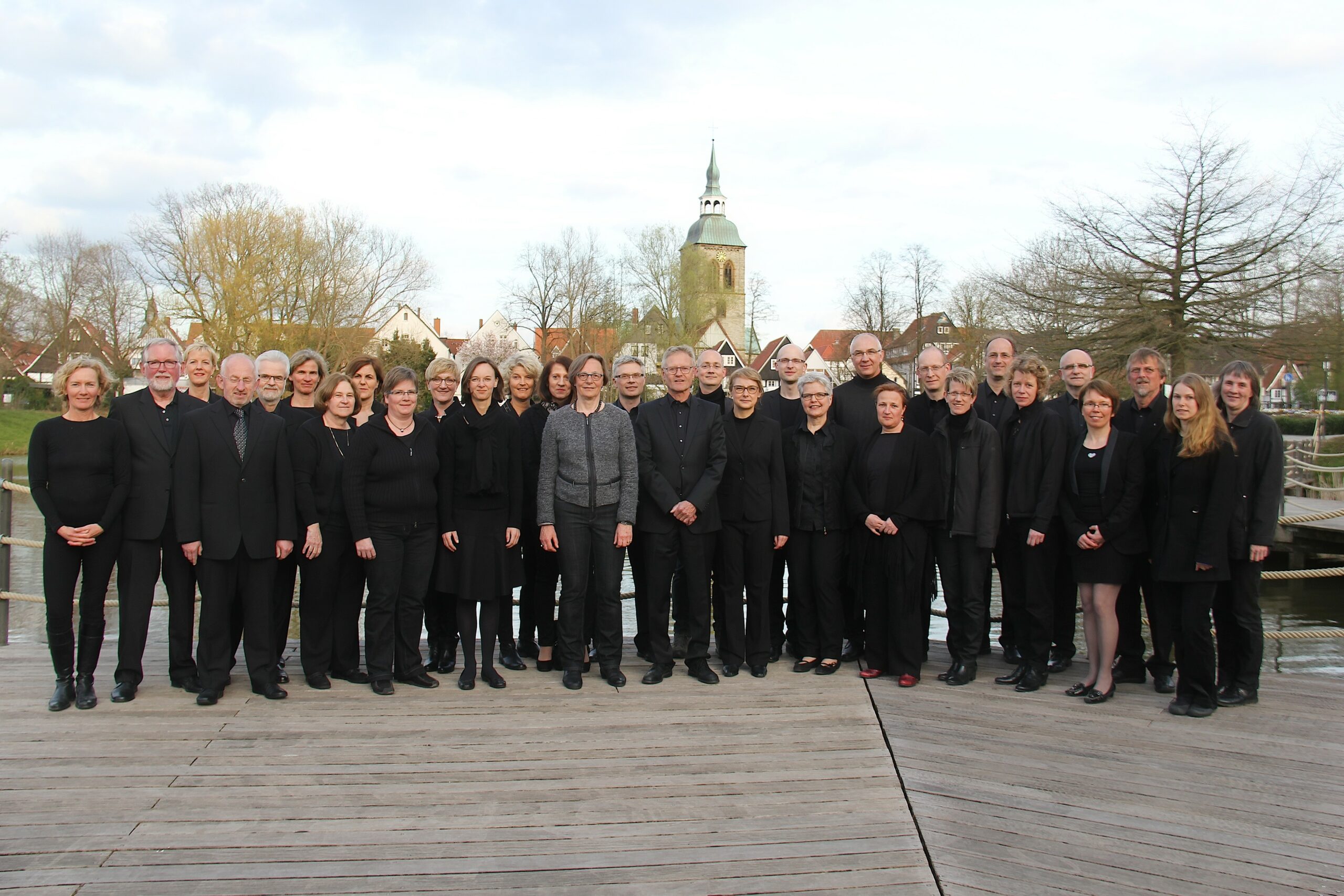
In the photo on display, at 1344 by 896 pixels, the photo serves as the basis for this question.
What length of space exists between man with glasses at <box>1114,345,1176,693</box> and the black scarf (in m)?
3.48

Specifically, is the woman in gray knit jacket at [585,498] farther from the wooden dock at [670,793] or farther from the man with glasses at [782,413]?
the man with glasses at [782,413]

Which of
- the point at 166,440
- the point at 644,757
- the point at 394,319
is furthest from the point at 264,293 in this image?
the point at 394,319

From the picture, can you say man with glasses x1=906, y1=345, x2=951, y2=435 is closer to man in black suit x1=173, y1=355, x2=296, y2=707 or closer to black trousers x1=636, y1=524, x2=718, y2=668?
black trousers x1=636, y1=524, x2=718, y2=668

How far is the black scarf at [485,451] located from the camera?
16.9ft

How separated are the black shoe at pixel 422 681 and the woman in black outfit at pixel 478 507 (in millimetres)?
157

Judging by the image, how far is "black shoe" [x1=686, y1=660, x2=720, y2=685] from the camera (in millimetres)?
5336

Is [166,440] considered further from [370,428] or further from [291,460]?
[370,428]

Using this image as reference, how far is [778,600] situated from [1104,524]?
6.32ft

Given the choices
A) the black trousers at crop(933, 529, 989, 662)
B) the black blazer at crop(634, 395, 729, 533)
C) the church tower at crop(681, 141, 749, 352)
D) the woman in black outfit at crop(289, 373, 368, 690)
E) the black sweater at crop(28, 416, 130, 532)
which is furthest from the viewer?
the church tower at crop(681, 141, 749, 352)

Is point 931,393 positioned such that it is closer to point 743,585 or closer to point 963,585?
point 963,585

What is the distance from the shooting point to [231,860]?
316 cm

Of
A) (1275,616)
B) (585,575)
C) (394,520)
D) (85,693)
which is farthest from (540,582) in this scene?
(1275,616)

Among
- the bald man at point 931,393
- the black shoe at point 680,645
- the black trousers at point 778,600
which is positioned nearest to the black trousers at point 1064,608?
the bald man at point 931,393

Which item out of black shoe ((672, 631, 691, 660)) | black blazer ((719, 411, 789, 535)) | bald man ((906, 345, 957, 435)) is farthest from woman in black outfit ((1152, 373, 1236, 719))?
black shoe ((672, 631, 691, 660))
